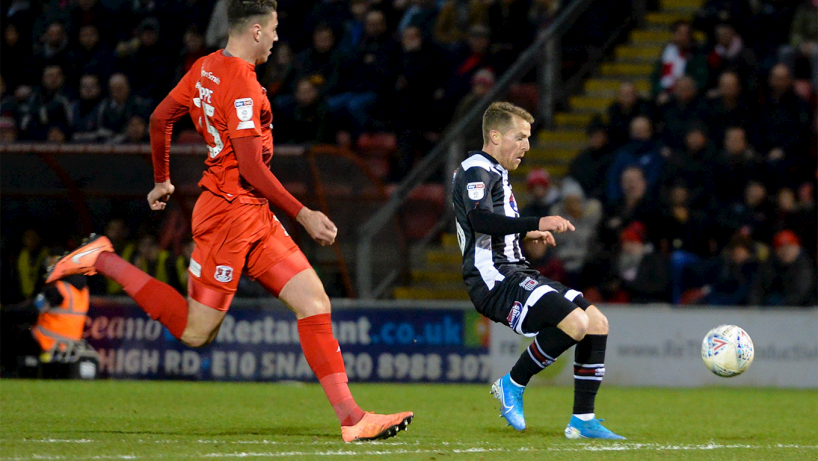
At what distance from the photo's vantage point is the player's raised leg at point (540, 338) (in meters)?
5.86

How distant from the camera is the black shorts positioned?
5879 mm

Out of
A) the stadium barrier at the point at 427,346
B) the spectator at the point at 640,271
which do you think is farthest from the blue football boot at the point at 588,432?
the spectator at the point at 640,271

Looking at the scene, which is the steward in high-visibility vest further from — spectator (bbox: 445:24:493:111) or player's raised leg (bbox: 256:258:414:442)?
player's raised leg (bbox: 256:258:414:442)

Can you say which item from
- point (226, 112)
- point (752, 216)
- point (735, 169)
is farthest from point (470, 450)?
point (735, 169)

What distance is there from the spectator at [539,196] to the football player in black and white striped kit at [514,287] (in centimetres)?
634

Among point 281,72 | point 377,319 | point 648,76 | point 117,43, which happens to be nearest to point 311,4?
point 281,72

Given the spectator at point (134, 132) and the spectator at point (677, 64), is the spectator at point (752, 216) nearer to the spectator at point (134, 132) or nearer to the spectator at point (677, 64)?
the spectator at point (677, 64)

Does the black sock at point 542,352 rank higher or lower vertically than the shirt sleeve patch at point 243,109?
lower

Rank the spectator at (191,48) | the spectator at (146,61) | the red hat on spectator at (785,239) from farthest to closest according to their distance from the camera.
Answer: the spectator at (146,61) → the spectator at (191,48) → the red hat on spectator at (785,239)

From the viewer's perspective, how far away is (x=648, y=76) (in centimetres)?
1536

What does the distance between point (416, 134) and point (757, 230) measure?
441cm

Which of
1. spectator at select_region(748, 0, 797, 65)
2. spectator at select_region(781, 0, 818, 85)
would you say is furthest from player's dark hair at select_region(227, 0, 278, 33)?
spectator at select_region(748, 0, 797, 65)

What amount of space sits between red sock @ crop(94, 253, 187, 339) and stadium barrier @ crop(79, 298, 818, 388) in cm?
555

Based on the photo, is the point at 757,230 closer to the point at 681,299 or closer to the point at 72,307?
the point at 681,299
